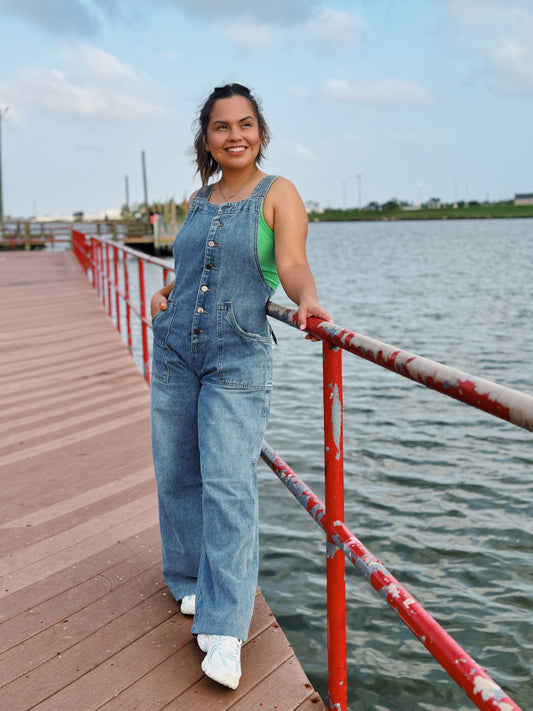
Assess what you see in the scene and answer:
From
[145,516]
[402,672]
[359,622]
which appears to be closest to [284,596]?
[359,622]

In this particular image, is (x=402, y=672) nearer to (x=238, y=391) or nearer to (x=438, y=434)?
(x=238, y=391)

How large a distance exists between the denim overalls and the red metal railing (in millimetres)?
121

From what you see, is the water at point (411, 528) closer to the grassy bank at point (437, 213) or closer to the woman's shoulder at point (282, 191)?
the woman's shoulder at point (282, 191)

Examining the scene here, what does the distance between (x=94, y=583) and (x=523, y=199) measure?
195 meters

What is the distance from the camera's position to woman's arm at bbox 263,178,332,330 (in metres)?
1.97

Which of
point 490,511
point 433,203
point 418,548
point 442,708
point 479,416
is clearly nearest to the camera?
point 442,708

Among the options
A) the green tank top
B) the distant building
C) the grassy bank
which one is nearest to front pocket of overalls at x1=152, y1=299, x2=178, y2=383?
the green tank top

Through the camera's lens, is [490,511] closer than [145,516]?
No

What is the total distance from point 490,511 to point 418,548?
98 centimetres

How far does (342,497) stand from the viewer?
1.87 m

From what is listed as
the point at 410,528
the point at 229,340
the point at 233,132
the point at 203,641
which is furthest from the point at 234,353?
the point at 410,528

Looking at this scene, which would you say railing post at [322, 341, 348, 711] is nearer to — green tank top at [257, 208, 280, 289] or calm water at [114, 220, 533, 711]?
green tank top at [257, 208, 280, 289]

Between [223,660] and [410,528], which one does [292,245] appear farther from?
[410,528]

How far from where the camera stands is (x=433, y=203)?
196750mm
